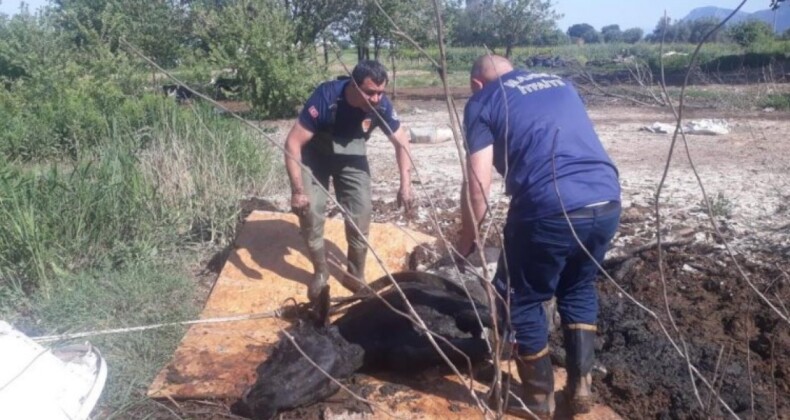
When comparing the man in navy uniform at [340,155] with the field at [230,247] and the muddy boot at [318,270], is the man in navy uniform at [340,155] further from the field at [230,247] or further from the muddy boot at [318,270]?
the field at [230,247]

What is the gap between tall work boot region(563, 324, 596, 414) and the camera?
3.73 m

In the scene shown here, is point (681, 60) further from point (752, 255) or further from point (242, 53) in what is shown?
point (752, 255)

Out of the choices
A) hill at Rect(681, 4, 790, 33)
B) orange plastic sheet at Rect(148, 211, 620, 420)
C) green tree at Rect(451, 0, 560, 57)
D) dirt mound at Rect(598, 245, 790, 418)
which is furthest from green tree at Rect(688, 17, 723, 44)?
green tree at Rect(451, 0, 560, 57)

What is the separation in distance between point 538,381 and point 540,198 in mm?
858

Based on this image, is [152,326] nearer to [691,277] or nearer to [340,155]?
[340,155]

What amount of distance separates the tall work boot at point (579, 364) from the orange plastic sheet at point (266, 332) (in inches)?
6.4

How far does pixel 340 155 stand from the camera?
5387 millimetres

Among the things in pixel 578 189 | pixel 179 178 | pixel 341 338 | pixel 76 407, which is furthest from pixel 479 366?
pixel 179 178

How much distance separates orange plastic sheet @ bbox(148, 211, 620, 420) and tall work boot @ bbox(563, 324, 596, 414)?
164 mm

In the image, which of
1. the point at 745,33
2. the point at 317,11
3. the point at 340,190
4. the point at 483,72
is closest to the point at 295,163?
the point at 340,190

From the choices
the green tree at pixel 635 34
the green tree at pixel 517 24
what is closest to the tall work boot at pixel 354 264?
the green tree at pixel 635 34

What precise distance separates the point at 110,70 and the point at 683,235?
38.8ft

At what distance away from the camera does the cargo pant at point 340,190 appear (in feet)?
17.7

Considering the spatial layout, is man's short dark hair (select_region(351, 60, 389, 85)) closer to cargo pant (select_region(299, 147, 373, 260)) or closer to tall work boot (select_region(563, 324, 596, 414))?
cargo pant (select_region(299, 147, 373, 260))
